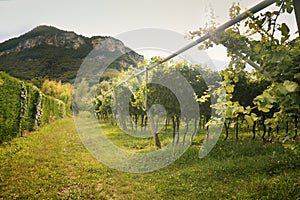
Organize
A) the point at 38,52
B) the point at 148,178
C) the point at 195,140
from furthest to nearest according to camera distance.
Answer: the point at 38,52, the point at 195,140, the point at 148,178

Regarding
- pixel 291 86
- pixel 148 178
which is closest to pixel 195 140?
pixel 148 178

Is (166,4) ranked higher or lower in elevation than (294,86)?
higher

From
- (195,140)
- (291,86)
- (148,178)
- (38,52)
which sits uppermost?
(38,52)

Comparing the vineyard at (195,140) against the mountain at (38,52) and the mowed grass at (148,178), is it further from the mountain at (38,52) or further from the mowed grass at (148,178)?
the mountain at (38,52)

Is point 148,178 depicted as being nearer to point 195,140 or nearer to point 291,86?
point 291,86

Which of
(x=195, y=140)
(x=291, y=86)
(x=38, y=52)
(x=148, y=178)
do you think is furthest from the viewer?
(x=38, y=52)

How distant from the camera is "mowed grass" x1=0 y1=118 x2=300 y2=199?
16.0ft

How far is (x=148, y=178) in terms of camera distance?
6.12 m

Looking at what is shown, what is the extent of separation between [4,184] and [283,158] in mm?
8299

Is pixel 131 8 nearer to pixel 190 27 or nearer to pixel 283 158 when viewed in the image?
pixel 190 27

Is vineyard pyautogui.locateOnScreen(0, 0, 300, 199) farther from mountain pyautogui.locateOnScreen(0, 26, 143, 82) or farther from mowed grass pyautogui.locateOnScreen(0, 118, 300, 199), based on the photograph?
mountain pyautogui.locateOnScreen(0, 26, 143, 82)

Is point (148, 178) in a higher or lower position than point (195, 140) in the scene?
lower

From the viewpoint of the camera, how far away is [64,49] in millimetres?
38688

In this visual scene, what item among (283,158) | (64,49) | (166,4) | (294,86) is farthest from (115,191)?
(64,49)
